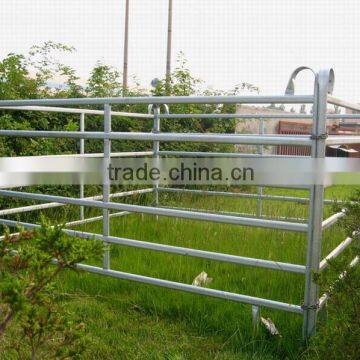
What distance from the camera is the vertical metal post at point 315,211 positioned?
2641 mm

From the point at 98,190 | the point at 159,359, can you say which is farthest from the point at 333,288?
the point at 98,190

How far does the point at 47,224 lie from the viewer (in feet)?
5.59

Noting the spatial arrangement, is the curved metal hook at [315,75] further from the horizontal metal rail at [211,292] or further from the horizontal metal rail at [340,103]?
the horizontal metal rail at [211,292]

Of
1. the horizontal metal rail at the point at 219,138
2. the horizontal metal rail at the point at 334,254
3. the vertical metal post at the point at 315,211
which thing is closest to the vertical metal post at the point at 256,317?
the vertical metal post at the point at 315,211

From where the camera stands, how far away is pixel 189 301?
10.8 ft

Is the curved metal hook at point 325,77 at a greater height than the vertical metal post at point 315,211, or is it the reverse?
the curved metal hook at point 325,77

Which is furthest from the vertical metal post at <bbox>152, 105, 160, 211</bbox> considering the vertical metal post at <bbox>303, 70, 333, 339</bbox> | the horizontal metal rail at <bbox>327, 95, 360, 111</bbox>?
the vertical metal post at <bbox>303, 70, 333, 339</bbox>

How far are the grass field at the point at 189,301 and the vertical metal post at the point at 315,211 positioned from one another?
201 mm

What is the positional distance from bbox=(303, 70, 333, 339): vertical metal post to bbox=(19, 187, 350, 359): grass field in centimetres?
20

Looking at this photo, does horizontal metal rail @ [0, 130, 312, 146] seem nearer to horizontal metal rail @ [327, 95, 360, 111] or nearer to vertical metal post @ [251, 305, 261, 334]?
horizontal metal rail @ [327, 95, 360, 111]

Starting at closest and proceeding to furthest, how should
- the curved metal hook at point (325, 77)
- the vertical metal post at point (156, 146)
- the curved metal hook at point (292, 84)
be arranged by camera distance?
the curved metal hook at point (325, 77), the curved metal hook at point (292, 84), the vertical metal post at point (156, 146)

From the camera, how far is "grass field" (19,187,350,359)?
9.18 ft

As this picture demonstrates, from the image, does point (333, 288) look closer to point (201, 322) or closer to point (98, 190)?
point (201, 322)

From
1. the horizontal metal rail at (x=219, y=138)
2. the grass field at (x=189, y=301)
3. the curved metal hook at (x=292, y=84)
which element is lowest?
the grass field at (x=189, y=301)
